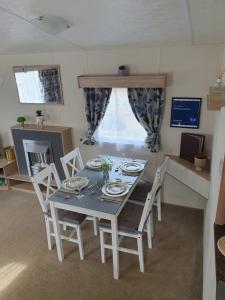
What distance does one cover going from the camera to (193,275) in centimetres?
228

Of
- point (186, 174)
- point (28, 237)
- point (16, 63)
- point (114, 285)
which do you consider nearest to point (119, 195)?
point (114, 285)

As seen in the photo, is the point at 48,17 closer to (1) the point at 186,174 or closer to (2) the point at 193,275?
(1) the point at 186,174

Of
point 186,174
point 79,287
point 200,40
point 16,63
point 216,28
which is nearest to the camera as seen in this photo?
point 216,28

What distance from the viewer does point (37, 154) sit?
3758 millimetres

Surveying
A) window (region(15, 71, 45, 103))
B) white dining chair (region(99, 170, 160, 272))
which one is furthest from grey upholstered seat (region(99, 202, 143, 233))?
window (region(15, 71, 45, 103))

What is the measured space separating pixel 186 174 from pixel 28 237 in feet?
6.87

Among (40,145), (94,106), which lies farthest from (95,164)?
(40,145)

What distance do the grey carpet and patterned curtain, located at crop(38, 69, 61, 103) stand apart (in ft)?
6.01

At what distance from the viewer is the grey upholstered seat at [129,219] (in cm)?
227

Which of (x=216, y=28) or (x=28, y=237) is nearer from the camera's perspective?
(x=216, y=28)

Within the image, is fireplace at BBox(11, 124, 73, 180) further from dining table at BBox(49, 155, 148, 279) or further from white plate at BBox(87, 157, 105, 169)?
dining table at BBox(49, 155, 148, 279)

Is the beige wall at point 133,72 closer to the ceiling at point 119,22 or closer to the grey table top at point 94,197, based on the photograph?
the ceiling at point 119,22

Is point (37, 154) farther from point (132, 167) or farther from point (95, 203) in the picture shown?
point (95, 203)

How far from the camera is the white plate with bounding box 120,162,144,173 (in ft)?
9.10
